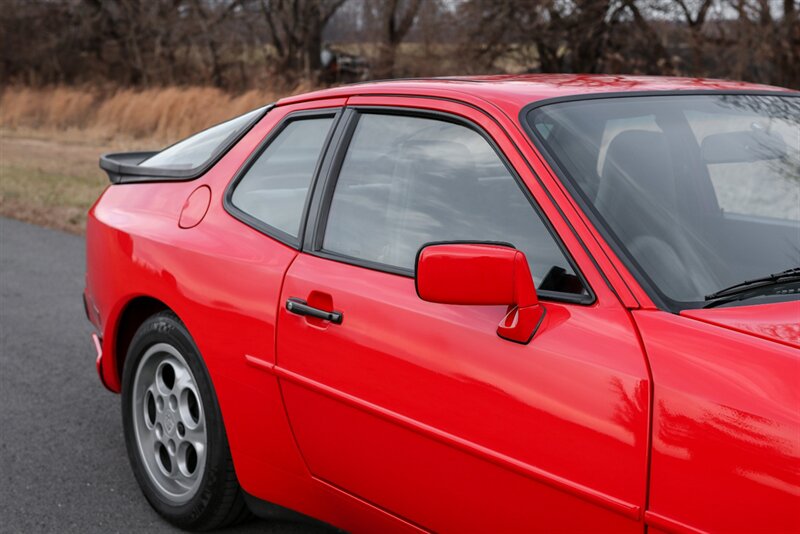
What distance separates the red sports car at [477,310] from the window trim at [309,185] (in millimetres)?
12

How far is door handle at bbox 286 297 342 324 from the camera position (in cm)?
303

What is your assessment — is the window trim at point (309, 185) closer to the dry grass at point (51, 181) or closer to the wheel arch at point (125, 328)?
the wheel arch at point (125, 328)

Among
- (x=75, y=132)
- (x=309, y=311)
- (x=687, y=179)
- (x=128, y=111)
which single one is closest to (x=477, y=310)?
(x=309, y=311)

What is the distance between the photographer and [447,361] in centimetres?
267

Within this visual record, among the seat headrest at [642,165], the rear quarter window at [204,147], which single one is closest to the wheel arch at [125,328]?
the rear quarter window at [204,147]

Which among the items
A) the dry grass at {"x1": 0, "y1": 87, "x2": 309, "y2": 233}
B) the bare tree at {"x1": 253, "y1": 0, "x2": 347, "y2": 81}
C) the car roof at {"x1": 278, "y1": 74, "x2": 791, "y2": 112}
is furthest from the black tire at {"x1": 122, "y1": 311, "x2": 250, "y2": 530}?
the bare tree at {"x1": 253, "y1": 0, "x2": 347, "y2": 81}

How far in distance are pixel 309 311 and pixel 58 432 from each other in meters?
2.17

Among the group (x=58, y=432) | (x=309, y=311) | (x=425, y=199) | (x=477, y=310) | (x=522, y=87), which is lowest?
(x=58, y=432)

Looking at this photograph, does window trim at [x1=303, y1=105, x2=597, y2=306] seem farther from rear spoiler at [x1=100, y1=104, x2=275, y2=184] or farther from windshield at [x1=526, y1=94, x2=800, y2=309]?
rear spoiler at [x1=100, y1=104, x2=275, y2=184]

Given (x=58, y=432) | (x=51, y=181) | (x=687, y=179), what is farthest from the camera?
(x=51, y=181)

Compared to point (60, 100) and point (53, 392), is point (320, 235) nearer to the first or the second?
point (53, 392)

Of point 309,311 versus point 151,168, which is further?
point 151,168

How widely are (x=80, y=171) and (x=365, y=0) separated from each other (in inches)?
503

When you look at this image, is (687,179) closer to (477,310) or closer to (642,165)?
(642,165)
